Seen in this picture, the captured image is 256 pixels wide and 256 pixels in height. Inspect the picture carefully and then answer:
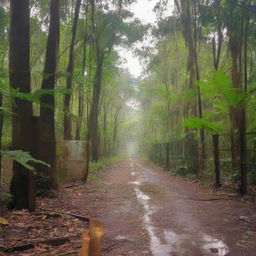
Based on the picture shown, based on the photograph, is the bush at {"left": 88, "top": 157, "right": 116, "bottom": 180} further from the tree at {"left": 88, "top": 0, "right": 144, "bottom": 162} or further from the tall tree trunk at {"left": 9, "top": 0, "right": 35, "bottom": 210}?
the tall tree trunk at {"left": 9, "top": 0, "right": 35, "bottom": 210}

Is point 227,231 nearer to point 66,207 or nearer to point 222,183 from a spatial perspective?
point 66,207

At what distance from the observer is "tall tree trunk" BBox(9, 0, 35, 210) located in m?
5.77

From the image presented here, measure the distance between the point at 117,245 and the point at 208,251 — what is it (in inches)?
50.9

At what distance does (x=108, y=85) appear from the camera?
26.5m

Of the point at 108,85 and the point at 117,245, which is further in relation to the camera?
the point at 108,85

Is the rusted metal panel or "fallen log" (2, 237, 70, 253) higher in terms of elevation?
the rusted metal panel

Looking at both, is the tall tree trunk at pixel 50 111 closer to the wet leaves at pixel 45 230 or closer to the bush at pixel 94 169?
the wet leaves at pixel 45 230

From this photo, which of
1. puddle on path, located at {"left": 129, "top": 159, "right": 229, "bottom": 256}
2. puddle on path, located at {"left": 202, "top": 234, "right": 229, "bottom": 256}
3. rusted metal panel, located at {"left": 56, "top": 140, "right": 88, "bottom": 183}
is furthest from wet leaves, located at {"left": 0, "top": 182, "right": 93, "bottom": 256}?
rusted metal panel, located at {"left": 56, "top": 140, "right": 88, "bottom": 183}

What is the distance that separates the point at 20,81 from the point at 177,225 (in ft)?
14.3

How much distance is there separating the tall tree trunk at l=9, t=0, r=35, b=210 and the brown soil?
749 millimetres

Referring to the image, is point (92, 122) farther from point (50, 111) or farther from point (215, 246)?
point (215, 246)

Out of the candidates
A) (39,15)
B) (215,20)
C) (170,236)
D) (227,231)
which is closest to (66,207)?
(170,236)

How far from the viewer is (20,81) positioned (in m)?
5.89

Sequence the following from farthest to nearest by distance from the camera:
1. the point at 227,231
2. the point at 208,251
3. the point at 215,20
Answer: the point at 215,20 → the point at 227,231 → the point at 208,251
